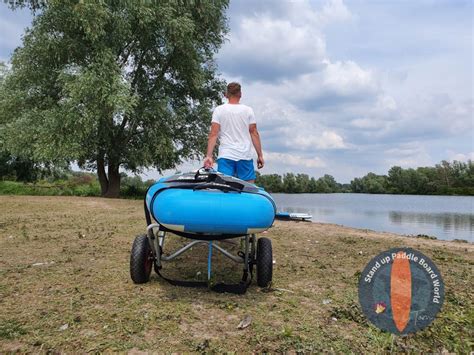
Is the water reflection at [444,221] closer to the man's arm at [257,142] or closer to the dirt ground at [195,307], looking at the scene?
the dirt ground at [195,307]

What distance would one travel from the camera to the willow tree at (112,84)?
12992 mm

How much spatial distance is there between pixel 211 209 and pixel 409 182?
62407 millimetres

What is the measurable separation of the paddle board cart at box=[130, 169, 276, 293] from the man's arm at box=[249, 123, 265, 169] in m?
1.13

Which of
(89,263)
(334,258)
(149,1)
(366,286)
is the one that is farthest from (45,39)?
(366,286)

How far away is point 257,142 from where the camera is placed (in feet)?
14.4

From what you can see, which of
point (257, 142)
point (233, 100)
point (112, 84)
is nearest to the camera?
point (233, 100)

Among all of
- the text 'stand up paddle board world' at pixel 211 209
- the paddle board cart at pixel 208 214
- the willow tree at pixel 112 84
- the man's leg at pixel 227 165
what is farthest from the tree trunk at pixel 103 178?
the text 'stand up paddle board world' at pixel 211 209

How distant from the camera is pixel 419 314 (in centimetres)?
272

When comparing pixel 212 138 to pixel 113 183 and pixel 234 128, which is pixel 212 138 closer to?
pixel 234 128

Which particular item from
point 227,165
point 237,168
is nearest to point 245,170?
point 237,168

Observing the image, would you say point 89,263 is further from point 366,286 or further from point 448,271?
point 448,271

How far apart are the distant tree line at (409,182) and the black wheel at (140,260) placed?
50.9m

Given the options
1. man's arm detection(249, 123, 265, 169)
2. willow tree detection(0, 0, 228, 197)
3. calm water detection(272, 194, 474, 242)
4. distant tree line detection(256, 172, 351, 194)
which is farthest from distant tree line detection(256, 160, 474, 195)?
man's arm detection(249, 123, 265, 169)

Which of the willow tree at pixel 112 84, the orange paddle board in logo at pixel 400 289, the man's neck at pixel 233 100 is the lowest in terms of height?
the orange paddle board in logo at pixel 400 289
